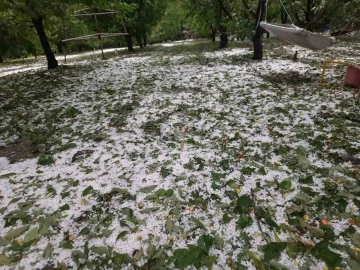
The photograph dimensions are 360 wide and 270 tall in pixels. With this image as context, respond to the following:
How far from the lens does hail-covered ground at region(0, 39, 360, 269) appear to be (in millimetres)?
1952

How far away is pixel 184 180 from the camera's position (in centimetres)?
274

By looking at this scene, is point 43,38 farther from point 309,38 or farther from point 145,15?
point 309,38

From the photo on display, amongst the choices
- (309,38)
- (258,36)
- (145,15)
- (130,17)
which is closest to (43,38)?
(130,17)

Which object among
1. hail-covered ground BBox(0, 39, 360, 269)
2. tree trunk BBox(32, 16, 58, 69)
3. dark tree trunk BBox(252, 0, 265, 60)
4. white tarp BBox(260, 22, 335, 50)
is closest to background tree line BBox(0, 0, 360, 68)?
tree trunk BBox(32, 16, 58, 69)

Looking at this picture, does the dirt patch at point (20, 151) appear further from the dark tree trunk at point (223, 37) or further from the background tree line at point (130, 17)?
the dark tree trunk at point (223, 37)

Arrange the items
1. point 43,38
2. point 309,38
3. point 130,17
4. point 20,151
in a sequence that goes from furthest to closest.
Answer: point 130,17 < point 43,38 < point 309,38 < point 20,151

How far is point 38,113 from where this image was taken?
474cm

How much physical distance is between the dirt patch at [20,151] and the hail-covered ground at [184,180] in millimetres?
26

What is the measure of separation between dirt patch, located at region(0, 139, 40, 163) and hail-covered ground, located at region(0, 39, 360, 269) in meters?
0.03

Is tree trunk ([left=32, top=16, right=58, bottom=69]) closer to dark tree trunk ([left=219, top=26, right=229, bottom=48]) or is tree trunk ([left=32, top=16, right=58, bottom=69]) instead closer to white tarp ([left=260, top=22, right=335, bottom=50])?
white tarp ([left=260, top=22, right=335, bottom=50])

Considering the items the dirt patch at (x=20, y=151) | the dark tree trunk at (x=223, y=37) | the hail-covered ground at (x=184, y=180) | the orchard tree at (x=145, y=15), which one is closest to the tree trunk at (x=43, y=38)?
the hail-covered ground at (x=184, y=180)

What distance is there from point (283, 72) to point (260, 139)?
392 cm

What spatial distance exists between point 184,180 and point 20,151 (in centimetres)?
261

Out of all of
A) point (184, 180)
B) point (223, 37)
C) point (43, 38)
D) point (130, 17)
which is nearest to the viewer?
point (184, 180)
